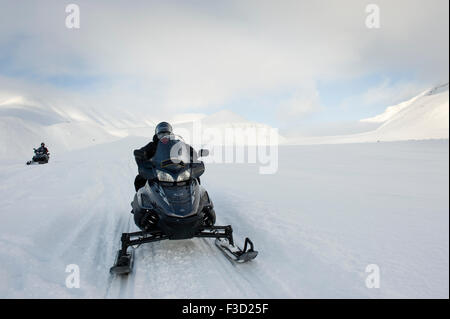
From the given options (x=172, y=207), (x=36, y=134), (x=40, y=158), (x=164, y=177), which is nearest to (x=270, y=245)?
(x=172, y=207)

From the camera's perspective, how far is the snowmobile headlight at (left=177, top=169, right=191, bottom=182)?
4.39 m

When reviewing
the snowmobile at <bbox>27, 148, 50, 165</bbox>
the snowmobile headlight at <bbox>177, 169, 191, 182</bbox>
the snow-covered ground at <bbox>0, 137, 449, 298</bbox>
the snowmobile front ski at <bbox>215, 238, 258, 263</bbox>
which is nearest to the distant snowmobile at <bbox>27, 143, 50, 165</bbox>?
the snowmobile at <bbox>27, 148, 50, 165</bbox>

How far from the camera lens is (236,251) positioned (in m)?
4.16

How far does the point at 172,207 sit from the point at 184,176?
2.08 feet

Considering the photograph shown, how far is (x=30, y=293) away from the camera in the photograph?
10.3 ft

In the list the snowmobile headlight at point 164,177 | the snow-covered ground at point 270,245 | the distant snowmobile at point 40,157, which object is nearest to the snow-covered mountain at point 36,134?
the distant snowmobile at point 40,157

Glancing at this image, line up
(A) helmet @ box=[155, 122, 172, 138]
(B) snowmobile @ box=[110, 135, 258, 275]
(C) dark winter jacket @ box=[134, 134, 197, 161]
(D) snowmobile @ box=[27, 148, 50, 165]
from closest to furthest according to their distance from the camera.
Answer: (B) snowmobile @ box=[110, 135, 258, 275], (C) dark winter jacket @ box=[134, 134, 197, 161], (A) helmet @ box=[155, 122, 172, 138], (D) snowmobile @ box=[27, 148, 50, 165]

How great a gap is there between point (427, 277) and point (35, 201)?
315 inches

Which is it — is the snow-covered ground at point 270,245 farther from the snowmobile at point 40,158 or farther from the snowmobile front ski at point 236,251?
the snowmobile at point 40,158

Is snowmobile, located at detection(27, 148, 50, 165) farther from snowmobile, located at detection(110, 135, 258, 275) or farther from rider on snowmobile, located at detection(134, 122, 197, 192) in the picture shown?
snowmobile, located at detection(110, 135, 258, 275)

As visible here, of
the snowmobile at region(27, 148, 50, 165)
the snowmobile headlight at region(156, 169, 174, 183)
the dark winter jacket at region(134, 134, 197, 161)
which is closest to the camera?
the snowmobile headlight at region(156, 169, 174, 183)

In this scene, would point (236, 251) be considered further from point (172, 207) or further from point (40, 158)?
point (40, 158)
